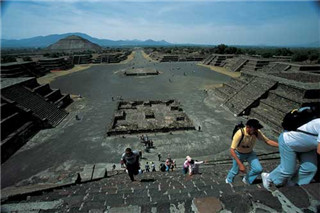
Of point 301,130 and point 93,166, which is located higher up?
point 301,130

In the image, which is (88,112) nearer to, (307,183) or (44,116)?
(44,116)

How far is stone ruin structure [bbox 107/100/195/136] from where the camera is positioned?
16.0 m

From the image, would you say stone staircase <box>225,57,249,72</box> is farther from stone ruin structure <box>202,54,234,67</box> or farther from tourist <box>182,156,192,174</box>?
tourist <box>182,156,192,174</box>

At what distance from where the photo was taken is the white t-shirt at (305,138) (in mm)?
3279

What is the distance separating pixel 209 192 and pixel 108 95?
25.8 metres

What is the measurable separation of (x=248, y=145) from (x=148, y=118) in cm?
1494

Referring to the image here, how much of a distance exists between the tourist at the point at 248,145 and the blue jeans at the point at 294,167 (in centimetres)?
80

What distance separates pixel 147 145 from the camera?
543 inches

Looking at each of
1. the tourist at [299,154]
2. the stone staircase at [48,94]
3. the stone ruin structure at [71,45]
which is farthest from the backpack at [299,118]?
the stone ruin structure at [71,45]

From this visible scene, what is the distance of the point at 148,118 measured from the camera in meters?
19.3

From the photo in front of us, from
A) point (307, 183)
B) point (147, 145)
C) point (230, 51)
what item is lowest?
point (147, 145)

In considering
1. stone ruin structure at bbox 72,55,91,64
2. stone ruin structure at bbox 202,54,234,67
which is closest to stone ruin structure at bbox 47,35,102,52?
stone ruin structure at bbox 72,55,91,64

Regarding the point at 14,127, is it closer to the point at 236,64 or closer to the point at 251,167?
the point at 251,167

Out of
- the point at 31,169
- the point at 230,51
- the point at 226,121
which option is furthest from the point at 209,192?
the point at 230,51
